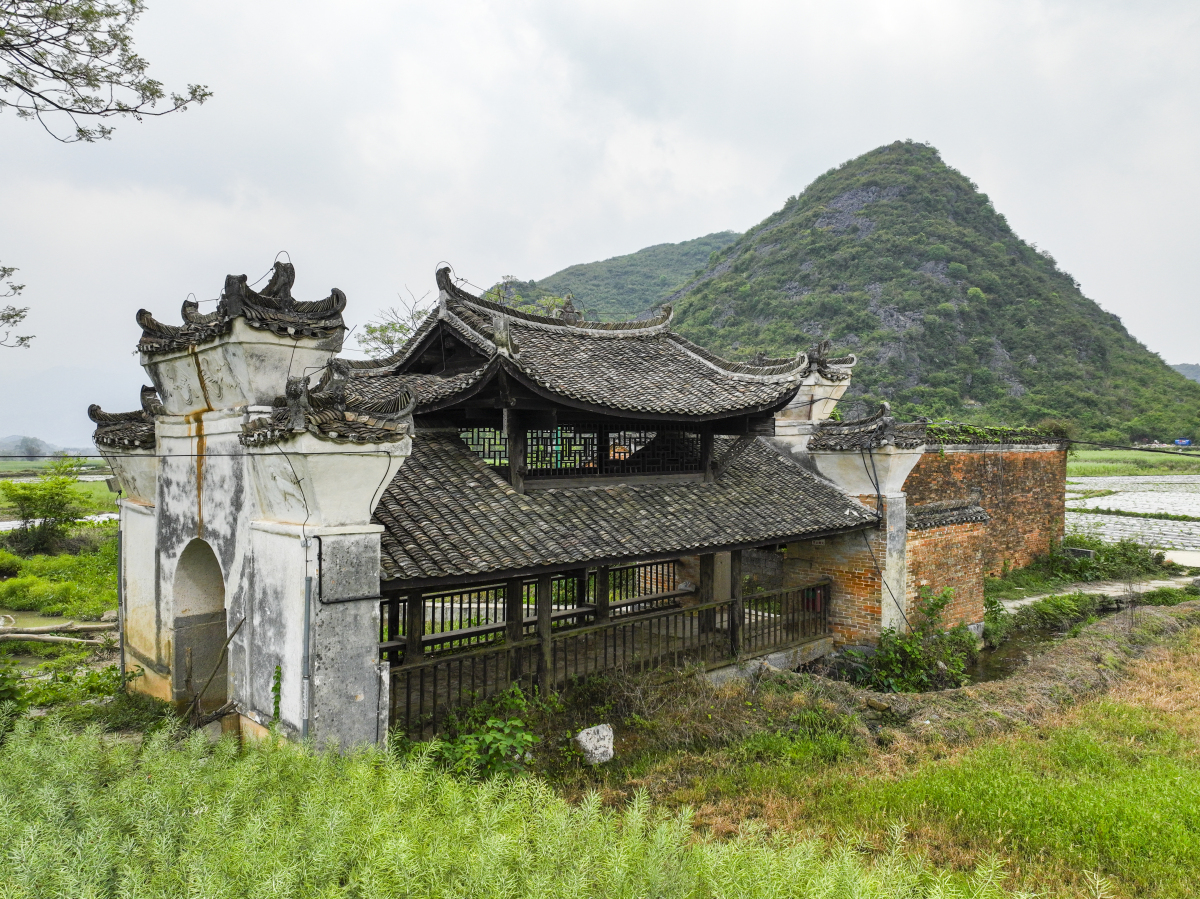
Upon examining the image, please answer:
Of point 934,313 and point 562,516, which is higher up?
point 934,313

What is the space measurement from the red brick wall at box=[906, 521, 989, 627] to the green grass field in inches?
1321

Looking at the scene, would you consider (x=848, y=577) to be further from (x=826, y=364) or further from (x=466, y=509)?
(x=466, y=509)

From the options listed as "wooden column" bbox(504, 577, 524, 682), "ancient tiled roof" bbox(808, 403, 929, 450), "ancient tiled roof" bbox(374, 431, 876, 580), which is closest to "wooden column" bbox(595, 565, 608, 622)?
"ancient tiled roof" bbox(374, 431, 876, 580)

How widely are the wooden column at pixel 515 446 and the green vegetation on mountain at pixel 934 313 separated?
29.8 metres

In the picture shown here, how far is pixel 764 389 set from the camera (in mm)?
10891

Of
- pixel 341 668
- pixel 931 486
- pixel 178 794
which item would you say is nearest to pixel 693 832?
pixel 341 668

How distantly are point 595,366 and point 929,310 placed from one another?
39432 millimetres

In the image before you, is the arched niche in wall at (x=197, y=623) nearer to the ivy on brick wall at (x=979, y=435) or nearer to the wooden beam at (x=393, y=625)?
the wooden beam at (x=393, y=625)

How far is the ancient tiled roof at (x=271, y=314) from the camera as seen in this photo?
21.5 feet

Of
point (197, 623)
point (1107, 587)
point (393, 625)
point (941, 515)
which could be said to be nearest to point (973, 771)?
point (393, 625)

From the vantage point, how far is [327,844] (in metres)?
3.43

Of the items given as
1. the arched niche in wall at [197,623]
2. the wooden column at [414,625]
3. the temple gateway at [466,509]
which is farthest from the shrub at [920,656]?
the arched niche in wall at [197,623]

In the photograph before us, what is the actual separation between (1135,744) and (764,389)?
620 cm

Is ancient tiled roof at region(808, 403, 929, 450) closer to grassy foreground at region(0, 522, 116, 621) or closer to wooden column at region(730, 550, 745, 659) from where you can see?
wooden column at region(730, 550, 745, 659)
